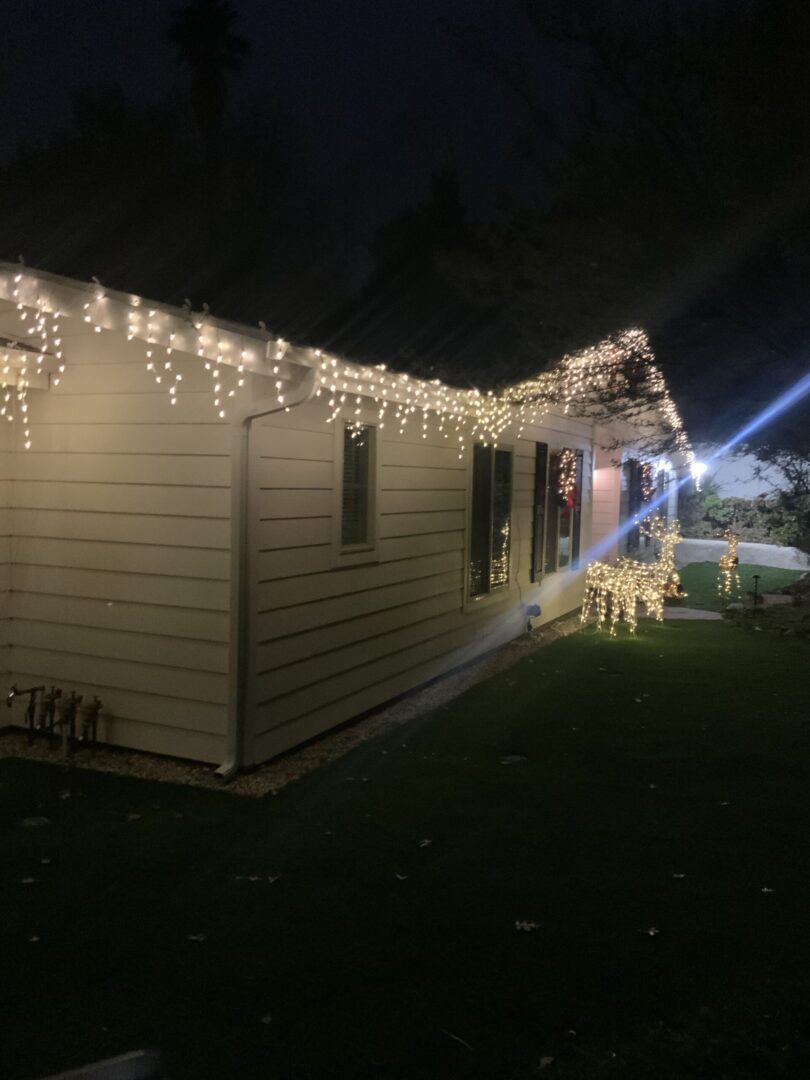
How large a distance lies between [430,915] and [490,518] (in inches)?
245

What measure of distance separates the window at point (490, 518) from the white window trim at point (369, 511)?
94.7 inches

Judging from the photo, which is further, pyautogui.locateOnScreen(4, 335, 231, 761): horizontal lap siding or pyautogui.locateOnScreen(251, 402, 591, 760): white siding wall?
pyautogui.locateOnScreen(251, 402, 591, 760): white siding wall

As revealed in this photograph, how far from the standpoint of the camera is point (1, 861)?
4.21 meters

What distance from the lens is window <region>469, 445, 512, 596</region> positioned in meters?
9.50

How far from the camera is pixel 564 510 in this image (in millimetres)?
12586

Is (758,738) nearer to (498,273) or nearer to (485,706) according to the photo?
(485,706)

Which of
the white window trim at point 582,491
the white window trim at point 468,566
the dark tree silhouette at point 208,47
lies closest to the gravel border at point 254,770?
the white window trim at point 468,566

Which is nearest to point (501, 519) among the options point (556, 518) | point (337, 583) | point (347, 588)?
point (556, 518)

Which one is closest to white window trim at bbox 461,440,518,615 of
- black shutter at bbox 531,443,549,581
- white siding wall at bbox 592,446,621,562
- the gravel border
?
black shutter at bbox 531,443,549,581

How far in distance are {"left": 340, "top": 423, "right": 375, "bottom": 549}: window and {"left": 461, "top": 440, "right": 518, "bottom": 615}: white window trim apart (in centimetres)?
218

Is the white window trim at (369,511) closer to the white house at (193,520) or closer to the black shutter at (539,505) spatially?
the white house at (193,520)

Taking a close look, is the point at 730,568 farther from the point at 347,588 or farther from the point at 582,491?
the point at 347,588

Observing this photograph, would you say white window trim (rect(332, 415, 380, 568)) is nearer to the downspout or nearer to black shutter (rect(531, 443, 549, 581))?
the downspout

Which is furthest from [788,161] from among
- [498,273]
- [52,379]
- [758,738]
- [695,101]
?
[52,379]
